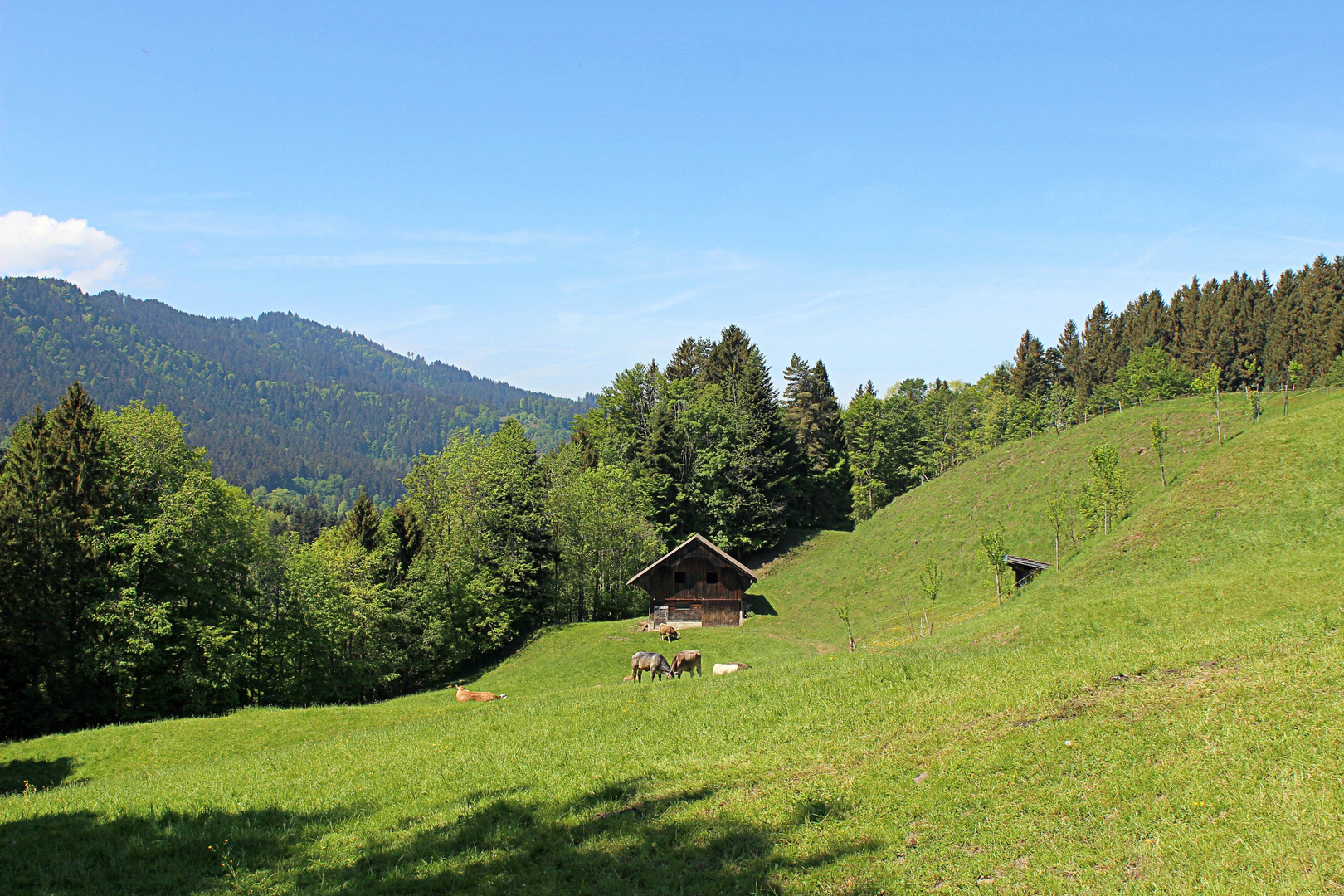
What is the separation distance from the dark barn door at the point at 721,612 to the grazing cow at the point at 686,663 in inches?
1070

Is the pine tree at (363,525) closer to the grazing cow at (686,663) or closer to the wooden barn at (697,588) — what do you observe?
the wooden barn at (697,588)

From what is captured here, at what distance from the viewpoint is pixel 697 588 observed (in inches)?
2037

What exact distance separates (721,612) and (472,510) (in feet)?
65.8

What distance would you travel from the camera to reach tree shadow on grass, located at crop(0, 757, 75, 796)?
20641mm

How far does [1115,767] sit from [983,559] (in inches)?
1612

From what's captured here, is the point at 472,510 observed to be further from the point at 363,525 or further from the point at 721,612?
the point at 721,612

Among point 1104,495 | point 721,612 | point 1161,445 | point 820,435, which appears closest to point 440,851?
point 1104,495

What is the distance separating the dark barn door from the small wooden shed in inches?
714

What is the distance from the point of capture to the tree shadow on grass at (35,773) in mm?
20641

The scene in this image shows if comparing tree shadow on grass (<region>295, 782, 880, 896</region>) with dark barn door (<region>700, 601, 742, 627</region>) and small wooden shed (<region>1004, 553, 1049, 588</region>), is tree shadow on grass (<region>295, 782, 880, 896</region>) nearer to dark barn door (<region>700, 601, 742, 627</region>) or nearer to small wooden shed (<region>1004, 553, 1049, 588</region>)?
small wooden shed (<region>1004, 553, 1049, 588</region>)

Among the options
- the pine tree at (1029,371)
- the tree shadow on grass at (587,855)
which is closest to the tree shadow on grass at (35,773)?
the tree shadow on grass at (587,855)

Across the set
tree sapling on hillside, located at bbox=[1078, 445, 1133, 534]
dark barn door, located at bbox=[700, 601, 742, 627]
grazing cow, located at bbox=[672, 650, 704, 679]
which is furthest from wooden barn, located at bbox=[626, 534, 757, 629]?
grazing cow, located at bbox=[672, 650, 704, 679]

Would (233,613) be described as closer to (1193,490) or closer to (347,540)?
(347,540)

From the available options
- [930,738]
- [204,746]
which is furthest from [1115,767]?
[204,746]
